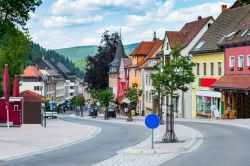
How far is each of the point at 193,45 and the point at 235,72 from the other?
15369 millimetres

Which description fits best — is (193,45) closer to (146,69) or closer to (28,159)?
(146,69)

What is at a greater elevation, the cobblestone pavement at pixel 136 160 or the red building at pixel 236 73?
the red building at pixel 236 73

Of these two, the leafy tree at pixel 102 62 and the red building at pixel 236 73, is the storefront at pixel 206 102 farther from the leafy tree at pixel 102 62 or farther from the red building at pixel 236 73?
the leafy tree at pixel 102 62

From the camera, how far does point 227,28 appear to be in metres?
54.7

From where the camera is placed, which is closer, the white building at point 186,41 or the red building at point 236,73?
the red building at point 236,73

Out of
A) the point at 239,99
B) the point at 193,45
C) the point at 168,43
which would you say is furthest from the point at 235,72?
the point at 168,43

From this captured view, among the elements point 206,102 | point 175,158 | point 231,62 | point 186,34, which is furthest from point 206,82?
point 175,158

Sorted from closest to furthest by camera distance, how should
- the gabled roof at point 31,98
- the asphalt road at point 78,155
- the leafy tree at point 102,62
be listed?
1. the asphalt road at point 78,155
2. the gabled roof at point 31,98
3. the leafy tree at point 102,62

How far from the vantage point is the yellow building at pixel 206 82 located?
175 ft

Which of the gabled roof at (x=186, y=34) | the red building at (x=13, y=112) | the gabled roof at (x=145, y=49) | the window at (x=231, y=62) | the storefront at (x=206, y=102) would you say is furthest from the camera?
the gabled roof at (x=145, y=49)

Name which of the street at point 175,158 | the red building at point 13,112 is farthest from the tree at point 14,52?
A: the street at point 175,158

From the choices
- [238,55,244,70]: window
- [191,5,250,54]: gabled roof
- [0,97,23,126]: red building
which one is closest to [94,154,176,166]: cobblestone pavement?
[0,97,23,126]: red building

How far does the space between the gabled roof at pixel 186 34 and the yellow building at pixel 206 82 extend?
524 centimetres

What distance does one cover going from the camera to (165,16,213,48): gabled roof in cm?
6431
